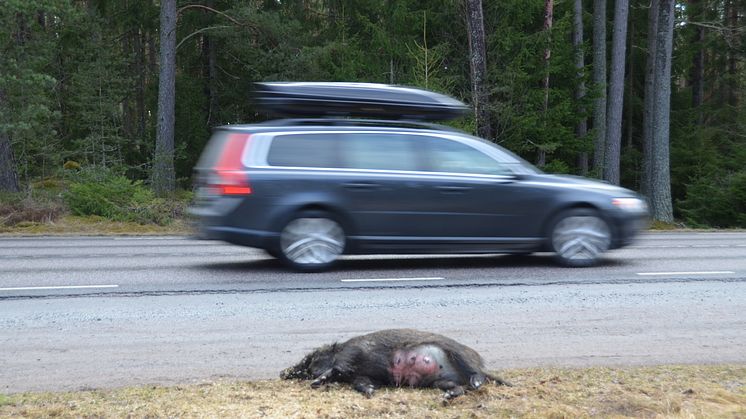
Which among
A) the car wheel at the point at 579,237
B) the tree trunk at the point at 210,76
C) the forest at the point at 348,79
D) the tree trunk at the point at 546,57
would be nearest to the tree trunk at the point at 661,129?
the forest at the point at 348,79

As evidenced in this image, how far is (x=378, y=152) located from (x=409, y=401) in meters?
5.59

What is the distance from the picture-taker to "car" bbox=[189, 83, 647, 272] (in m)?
9.20

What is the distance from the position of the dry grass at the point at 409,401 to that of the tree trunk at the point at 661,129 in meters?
22.2

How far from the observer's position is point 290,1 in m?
32.6

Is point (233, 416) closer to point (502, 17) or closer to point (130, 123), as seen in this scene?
point (502, 17)

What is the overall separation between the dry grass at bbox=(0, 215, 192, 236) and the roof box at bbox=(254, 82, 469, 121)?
23.4 ft

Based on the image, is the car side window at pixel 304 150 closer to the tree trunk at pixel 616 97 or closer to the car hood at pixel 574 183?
the car hood at pixel 574 183

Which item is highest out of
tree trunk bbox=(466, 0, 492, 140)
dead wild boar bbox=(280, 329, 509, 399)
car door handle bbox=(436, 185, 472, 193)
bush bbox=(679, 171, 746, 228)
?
tree trunk bbox=(466, 0, 492, 140)

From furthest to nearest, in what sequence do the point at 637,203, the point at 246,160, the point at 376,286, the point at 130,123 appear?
the point at 130,123 → the point at 637,203 → the point at 246,160 → the point at 376,286

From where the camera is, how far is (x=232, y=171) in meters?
9.15

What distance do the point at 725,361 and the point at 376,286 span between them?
3.96m

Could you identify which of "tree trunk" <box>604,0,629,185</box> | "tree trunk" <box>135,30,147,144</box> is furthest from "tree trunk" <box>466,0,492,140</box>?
"tree trunk" <box>135,30,147,144</box>

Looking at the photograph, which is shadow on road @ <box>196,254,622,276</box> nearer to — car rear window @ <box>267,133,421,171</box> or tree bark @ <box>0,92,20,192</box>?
car rear window @ <box>267,133,421,171</box>

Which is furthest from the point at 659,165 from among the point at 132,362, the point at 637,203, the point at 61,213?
the point at 132,362
